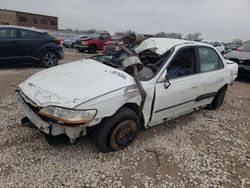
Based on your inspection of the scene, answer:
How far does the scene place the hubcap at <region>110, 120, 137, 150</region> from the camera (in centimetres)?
265

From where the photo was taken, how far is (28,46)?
705 centimetres

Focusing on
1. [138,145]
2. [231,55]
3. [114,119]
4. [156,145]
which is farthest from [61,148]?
[231,55]

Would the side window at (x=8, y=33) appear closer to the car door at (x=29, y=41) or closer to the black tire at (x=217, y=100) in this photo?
the car door at (x=29, y=41)

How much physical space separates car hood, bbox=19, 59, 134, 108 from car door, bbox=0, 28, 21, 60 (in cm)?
452

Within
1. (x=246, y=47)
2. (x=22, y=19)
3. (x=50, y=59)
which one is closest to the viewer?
(x=50, y=59)

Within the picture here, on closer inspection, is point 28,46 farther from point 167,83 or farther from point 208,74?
point 208,74

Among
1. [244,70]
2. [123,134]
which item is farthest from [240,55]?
[123,134]

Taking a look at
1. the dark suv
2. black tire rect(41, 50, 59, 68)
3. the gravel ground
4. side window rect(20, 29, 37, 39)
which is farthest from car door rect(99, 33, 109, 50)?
the gravel ground

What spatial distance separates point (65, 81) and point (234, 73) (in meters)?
3.86

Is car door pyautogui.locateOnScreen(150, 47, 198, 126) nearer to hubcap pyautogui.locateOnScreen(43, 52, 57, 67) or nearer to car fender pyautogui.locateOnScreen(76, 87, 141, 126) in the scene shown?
car fender pyautogui.locateOnScreen(76, 87, 141, 126)

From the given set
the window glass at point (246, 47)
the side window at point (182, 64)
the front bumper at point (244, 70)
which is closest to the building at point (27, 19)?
the window glass at point (246, 47)

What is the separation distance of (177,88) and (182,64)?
59cm

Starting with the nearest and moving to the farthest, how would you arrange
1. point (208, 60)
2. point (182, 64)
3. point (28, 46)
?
point (182, 64) → point (208, 60) → point (28, 46)

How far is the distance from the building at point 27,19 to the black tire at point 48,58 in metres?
37.7
